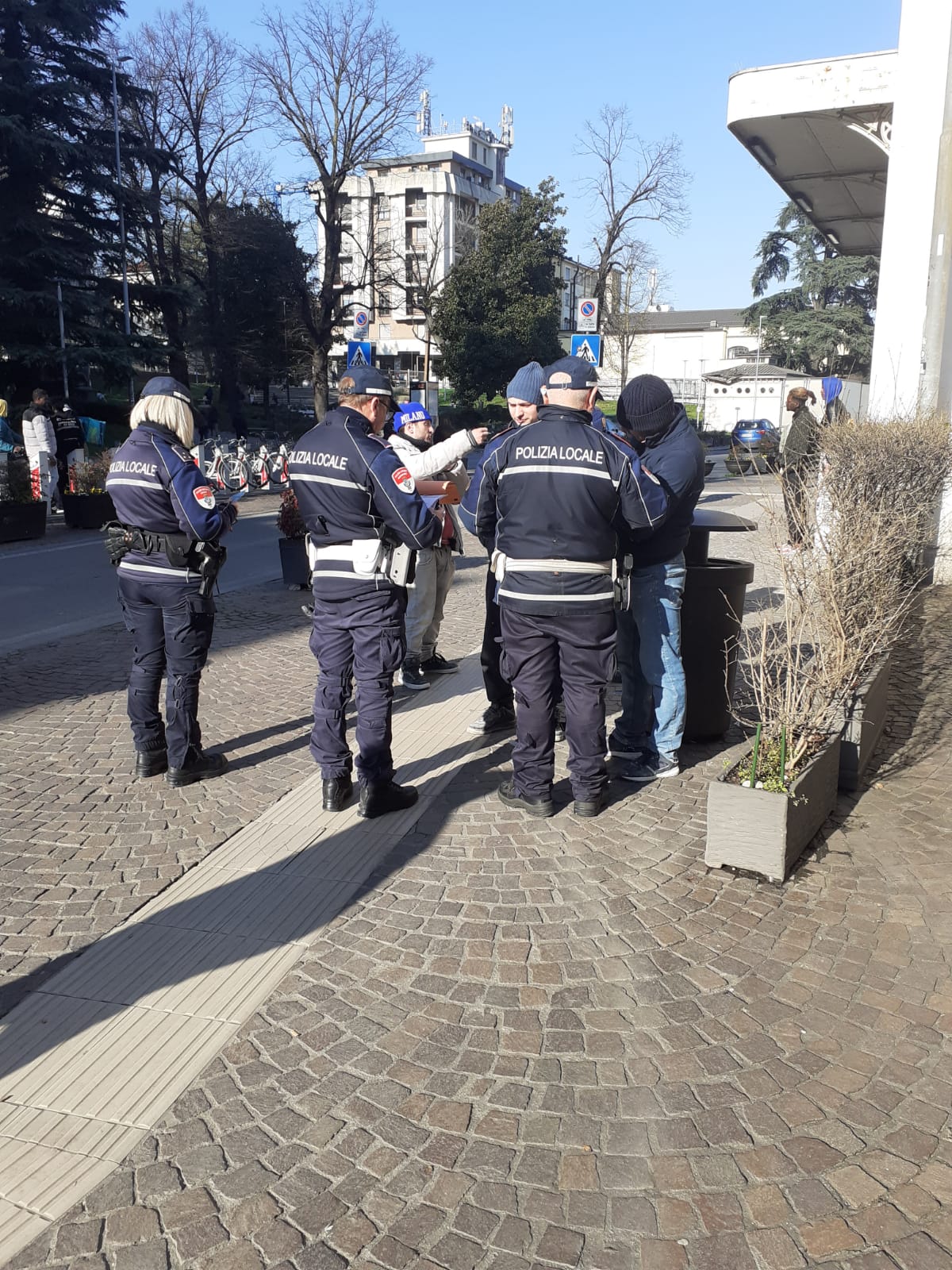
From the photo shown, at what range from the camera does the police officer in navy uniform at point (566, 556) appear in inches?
175

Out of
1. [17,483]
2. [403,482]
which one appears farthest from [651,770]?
[17,483]

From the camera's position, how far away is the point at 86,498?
15.9 metres

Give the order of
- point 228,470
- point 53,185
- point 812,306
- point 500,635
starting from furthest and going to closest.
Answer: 1. point 812,306
2. point 53,185
3. point 228,470
4. point 500,635

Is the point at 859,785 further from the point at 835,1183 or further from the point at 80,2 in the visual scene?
the point at 80,2

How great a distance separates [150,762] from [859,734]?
150 inches

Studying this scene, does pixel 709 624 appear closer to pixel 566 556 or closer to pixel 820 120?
pixel 566 556

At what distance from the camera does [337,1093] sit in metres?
2.89

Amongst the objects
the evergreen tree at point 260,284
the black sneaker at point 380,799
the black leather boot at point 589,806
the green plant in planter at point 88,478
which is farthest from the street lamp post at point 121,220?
the black leather boot at point 589,806

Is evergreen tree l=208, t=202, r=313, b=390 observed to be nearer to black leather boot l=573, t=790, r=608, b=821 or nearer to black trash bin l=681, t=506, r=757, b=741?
black trash bin l=681, t=506, r=757, b=741

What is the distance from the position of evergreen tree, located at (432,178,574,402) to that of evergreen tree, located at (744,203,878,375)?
2327cm

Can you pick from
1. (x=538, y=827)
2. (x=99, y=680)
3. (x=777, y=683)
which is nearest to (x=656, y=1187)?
(x=538, y=827)

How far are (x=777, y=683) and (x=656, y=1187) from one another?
8.59ft

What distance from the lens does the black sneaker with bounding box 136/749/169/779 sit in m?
5.42

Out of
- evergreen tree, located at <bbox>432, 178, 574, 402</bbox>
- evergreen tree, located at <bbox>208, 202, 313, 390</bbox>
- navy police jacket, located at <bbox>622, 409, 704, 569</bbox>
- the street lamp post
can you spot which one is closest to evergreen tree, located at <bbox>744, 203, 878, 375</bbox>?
evergreen tree, located at <bbox>432, 178, 574, 402</bbox>
